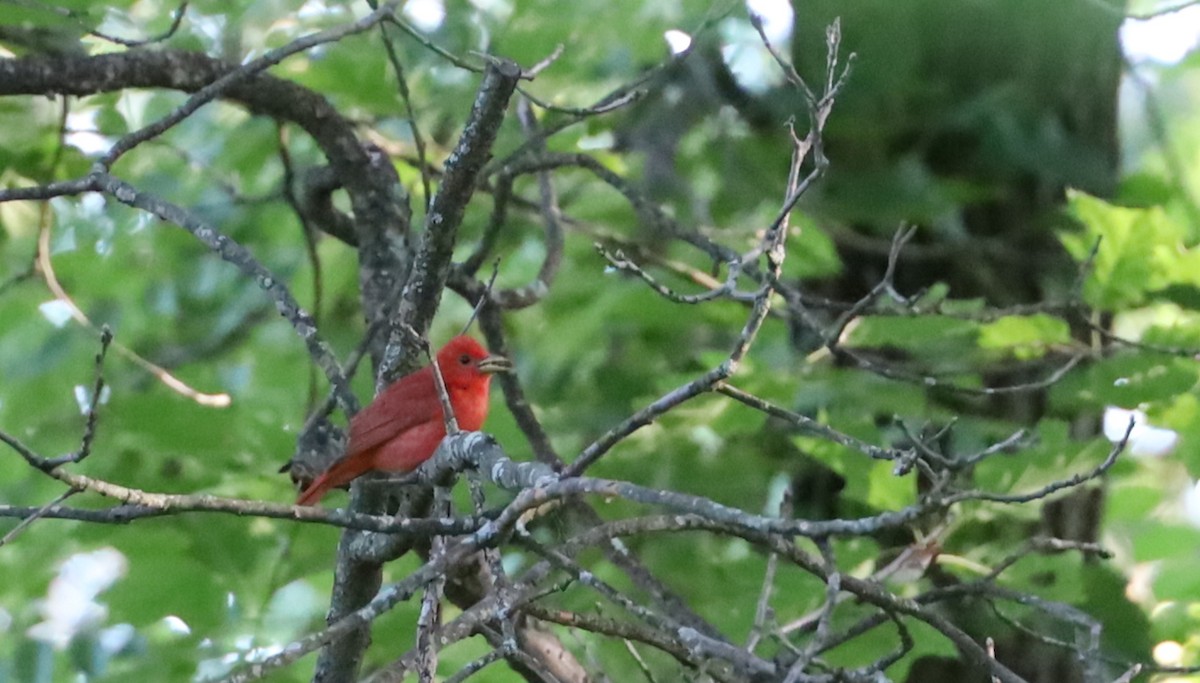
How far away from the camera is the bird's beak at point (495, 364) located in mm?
4131

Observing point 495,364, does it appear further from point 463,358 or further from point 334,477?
point 334,477

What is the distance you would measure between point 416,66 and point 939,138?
1901 mm

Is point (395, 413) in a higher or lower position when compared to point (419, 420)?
lower

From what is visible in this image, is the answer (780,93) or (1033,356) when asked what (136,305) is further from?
(1033,356)

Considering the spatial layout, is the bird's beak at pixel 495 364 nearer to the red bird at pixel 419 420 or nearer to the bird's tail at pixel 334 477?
the red bird at pixel 419 420

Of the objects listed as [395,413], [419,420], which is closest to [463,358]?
[419,420]

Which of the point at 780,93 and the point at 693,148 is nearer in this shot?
the point at 780,93

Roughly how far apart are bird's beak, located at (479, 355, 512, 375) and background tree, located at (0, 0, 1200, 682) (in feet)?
0.17

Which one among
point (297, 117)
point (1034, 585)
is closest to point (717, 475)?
point (1034, 585)

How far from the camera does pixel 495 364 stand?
13.9ft

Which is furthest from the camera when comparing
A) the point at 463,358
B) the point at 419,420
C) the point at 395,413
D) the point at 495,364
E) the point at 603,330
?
the point at 603,330

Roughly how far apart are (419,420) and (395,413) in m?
→ 0.63

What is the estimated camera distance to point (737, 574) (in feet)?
13.1

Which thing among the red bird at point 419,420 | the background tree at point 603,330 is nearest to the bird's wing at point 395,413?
the red bird at point 419,420
